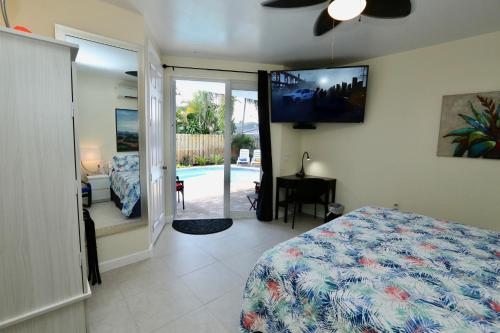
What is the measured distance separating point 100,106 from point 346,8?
2.20m

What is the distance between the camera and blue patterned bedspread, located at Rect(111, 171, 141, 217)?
8.01 ft

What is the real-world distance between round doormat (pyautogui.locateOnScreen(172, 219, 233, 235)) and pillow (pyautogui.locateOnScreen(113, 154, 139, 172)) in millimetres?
1307

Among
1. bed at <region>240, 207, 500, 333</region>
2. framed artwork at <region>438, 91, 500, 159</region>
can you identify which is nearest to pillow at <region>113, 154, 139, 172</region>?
bed at <region>240, 207, 500, 333</region>

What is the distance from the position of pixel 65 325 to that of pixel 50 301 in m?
0.21

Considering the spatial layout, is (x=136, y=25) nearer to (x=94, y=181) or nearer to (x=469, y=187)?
(x=94, y=181)

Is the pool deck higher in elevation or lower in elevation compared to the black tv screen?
lower

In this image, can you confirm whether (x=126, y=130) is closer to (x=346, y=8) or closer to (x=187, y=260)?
(x=187, y=260)

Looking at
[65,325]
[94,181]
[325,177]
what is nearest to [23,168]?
[65,325]

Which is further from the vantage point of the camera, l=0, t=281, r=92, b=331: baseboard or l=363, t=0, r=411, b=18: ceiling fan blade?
l=363, t=0, r=411, b=18: ceiling fan blade

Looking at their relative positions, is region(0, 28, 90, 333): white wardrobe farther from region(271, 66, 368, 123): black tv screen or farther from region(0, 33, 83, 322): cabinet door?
region(271, 66, 368, 123): black tv screen

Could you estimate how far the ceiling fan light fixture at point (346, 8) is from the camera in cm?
138

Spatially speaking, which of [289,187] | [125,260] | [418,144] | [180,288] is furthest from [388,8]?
[125,260]

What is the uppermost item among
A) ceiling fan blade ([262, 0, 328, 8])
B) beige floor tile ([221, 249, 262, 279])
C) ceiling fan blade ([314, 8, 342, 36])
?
ceiling fan blade ([314, 8, 342, 36])

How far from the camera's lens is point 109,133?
231 cm
